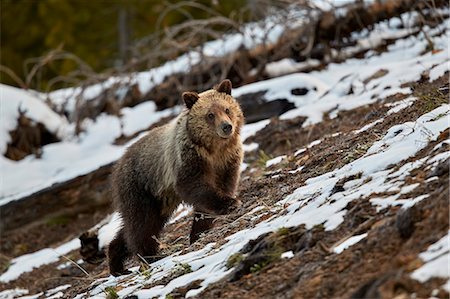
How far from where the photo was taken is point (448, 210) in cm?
464

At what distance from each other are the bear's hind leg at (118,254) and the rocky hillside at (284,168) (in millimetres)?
256

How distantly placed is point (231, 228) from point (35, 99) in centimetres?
878

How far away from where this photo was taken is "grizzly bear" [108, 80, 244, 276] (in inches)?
303

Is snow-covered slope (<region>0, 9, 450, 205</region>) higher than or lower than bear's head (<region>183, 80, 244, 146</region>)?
lower

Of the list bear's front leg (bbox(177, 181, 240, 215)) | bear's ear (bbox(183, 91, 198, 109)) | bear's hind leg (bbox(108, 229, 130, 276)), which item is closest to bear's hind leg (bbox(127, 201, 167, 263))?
bear's hind leg (bbox(108, 229, 130, 276))

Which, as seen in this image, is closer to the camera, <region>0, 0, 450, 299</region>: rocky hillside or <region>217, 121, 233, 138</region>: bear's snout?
<region>0, 0, 450, 299</region>: rocky hillside

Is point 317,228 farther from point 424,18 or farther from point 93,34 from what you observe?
point 93,34

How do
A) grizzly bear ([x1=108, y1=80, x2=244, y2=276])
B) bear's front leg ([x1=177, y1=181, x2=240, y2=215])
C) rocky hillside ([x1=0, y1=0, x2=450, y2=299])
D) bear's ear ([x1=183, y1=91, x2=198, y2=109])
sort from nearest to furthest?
rocky hillside ([x1=0, y1=0, x2=450, y2=299]), bear's front leg ([x1=177, y1=181, x2=240, y2=215]), grizzly bear ([x1=108, y1=80, x2=244, y2=276]), bear's ear ([x1=183, y1=91, x2=198, y2=109])

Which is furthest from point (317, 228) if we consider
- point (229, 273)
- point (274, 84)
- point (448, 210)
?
point (274, 84)

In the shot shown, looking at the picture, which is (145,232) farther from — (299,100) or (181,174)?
(299,100)

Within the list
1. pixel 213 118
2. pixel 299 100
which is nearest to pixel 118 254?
pixel 213 118

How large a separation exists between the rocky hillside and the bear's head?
0.67 meters

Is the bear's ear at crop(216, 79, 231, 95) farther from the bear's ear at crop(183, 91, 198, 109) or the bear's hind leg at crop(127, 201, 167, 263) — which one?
the bear's hind leg at crop(127, 201, 167, 263)

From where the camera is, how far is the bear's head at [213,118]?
7.85m
